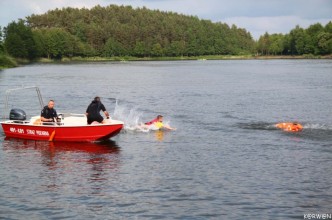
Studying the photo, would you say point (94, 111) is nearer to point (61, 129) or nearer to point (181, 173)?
point (61, 129)

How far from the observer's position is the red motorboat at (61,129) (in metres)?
30.0

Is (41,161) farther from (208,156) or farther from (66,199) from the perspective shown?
(208,156)

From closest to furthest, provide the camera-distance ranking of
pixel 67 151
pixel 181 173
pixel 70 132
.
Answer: pixel 181 173 → pixel 67 151 → pixel 70 132

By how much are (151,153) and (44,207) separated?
9.82m

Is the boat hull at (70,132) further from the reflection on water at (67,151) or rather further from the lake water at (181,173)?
the lake water at (181,173)

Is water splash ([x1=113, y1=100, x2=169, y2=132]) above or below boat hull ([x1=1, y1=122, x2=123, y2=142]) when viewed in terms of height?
below

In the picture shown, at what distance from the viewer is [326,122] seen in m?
39.7

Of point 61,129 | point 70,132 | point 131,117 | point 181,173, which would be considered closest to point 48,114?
point 61,129

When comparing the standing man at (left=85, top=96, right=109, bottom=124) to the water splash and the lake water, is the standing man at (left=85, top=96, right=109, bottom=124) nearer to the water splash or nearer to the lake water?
the lake water

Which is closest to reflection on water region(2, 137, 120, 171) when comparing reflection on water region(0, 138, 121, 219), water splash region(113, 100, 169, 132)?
reflection on water region(0, 138, 121, 219)

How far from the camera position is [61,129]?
30.3 m

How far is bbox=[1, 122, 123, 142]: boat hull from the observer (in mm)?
30031

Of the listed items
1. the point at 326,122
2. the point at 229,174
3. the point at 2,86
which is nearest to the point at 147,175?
the point at 229,174

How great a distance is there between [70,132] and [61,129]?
547 mm
